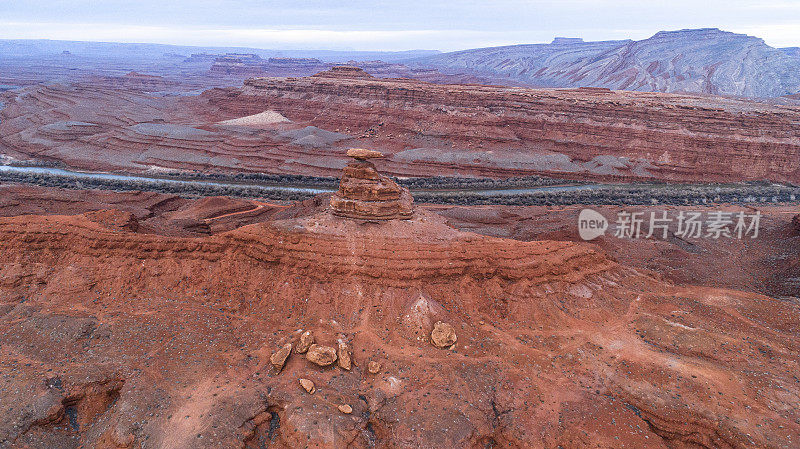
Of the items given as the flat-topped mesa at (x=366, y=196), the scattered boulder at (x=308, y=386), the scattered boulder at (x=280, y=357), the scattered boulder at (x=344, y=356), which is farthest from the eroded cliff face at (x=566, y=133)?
the scattered boulder at (x=308, y=386)

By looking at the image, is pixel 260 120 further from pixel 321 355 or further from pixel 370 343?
pixel 321 355

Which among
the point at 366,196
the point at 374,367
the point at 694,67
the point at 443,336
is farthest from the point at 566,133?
the point at 694,67

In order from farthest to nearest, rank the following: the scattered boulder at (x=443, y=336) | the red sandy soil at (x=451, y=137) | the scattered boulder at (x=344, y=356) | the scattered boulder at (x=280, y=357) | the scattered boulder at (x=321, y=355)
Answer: the red sandy soil at (x=451, y=137)
the scattered boulder at (x=443, y=336)
the scattered boulder at (x=344, y=356)
the scattered boulder at (x=321, y=355)
the scattered boulder at (x=280, y=357)

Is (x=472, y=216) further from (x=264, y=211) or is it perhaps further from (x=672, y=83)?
(x=672, y=83)

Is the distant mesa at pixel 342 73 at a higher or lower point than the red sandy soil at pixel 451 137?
higher

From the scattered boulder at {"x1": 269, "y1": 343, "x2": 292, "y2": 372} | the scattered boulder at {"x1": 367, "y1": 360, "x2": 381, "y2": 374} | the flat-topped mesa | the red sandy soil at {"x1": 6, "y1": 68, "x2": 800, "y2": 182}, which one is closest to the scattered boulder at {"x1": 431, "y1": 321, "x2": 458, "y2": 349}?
the scattered boulder at {"x1": 367, "y1": 360, "x2": 381, "y2": 374}

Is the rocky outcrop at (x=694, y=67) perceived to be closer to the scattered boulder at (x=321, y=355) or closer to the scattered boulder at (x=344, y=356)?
the scattered boulder at (x=344, y=356)

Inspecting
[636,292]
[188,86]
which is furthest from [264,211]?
[188,86]
